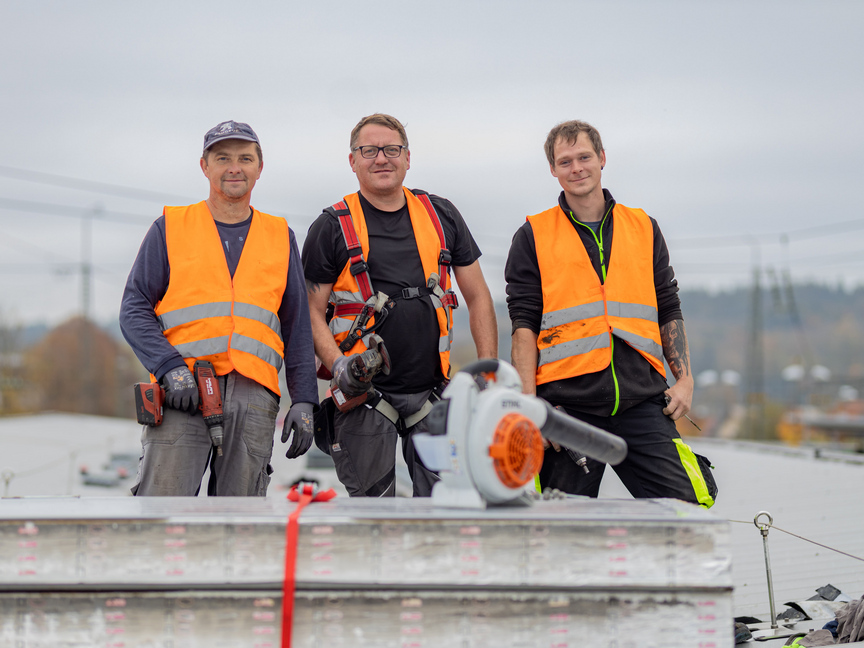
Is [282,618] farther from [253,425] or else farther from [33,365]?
[33,365]

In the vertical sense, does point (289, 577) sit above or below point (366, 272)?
below

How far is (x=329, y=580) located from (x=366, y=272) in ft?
6.33

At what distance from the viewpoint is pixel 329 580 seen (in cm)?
237

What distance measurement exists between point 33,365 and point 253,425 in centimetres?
7118

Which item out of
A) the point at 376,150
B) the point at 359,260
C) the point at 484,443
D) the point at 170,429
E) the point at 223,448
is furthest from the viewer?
the point at 376,150

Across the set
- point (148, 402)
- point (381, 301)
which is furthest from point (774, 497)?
point (148, 402)

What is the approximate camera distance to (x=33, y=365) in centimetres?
6738

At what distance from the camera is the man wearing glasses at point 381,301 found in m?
4.01

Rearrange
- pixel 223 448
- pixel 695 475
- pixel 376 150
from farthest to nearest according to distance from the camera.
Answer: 1. pixel 376 150
2. pixel 695 475
3. pixel 223 448

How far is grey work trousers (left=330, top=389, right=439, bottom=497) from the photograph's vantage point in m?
3.98

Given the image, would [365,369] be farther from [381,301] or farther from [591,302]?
[591,302]

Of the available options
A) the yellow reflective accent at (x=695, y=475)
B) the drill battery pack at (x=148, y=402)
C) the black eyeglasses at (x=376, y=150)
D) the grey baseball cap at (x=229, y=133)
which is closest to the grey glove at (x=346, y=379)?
the drill battery pack at (x=148, y=402)

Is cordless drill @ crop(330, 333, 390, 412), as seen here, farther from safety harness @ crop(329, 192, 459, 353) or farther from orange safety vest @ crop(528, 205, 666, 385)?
orange safety vest @ crop(528, 205, 666, 385)

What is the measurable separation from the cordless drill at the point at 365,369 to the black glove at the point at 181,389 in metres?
0.66
